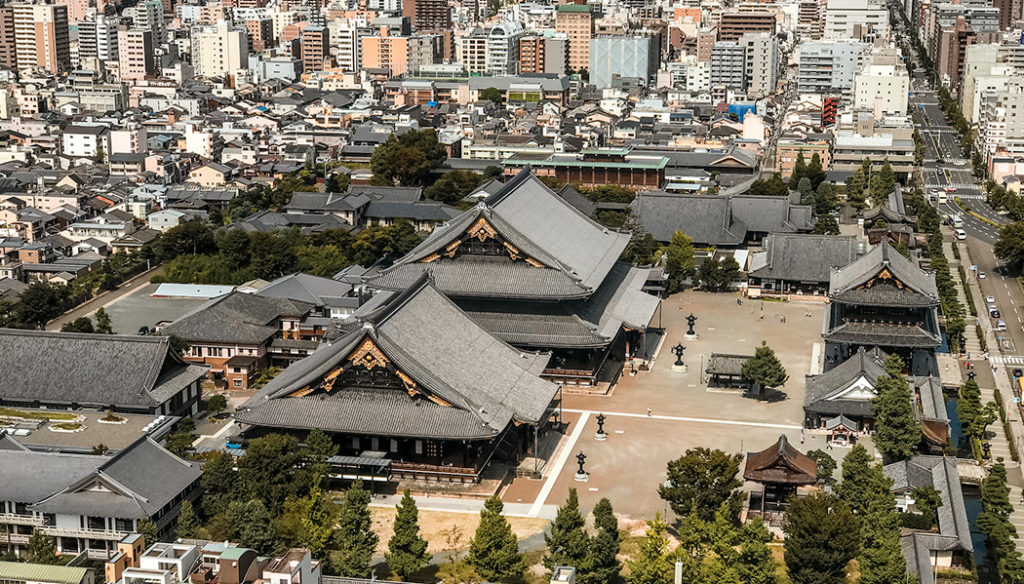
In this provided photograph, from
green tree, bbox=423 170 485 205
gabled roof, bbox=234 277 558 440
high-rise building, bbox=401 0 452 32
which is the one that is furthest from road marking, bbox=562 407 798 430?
high-rise building, bbox=401 0 452 32

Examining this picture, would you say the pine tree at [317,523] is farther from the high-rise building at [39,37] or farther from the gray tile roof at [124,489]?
the high-rise building at [39,37]

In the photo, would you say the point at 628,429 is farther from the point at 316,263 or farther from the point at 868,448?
the point at 316,263

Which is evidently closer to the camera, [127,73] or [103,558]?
[103,558]

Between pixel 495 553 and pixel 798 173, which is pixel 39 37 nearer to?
pixel 798 173

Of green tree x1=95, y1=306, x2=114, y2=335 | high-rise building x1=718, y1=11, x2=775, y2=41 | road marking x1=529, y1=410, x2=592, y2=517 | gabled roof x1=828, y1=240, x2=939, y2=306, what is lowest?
road marking x1=529, y1=410, x2=592, y2=517

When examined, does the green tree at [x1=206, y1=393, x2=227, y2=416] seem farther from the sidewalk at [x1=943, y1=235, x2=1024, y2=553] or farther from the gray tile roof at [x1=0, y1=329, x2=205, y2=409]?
the sidewalk at [x1=943, y1=235, x2=1024, y2=553]

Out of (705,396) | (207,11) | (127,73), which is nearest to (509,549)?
(705,396)

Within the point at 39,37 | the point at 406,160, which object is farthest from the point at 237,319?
the point at 39,37
